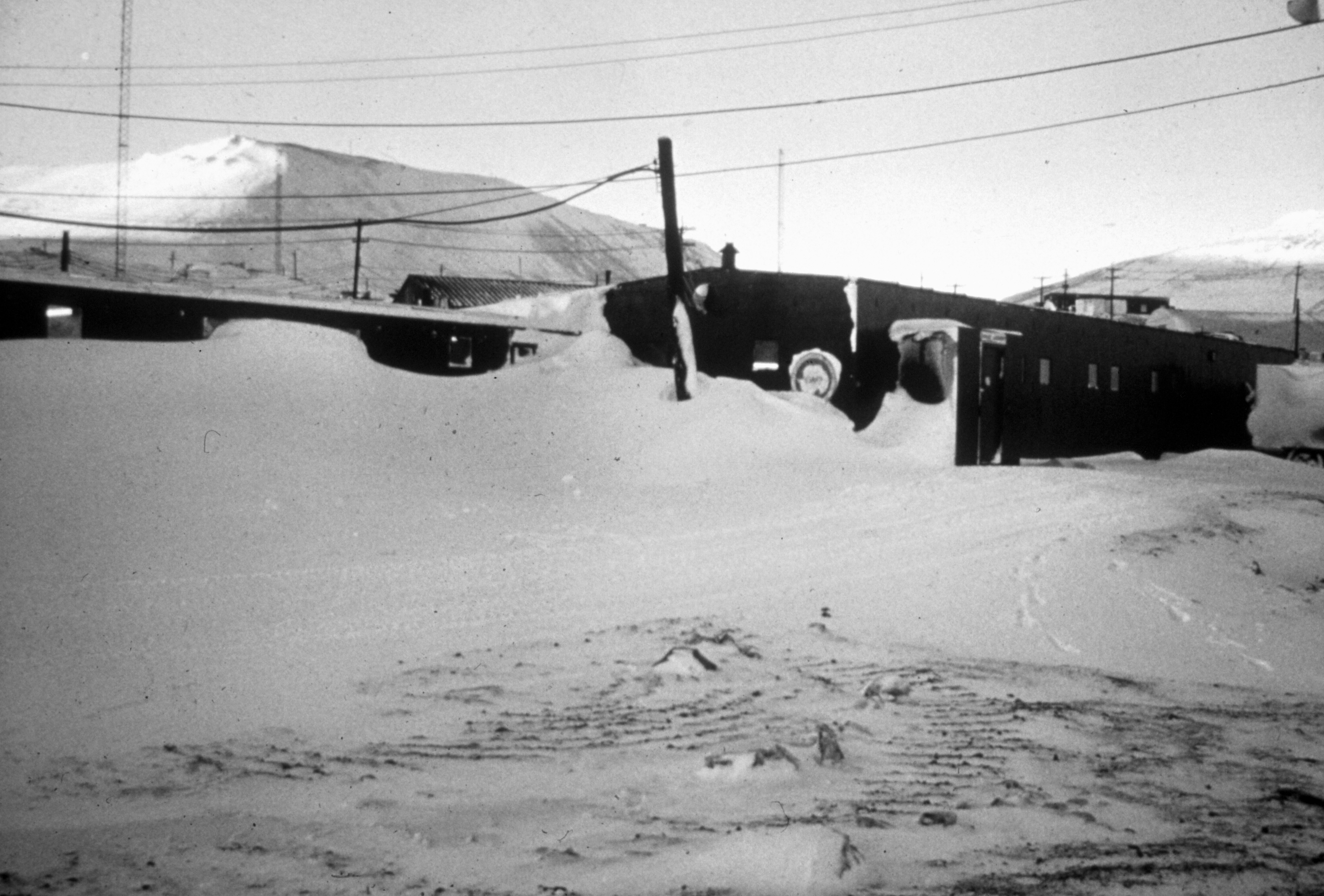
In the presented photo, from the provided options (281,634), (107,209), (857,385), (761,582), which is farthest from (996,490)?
(107,209)

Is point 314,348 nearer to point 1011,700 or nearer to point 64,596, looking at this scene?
point 64,596

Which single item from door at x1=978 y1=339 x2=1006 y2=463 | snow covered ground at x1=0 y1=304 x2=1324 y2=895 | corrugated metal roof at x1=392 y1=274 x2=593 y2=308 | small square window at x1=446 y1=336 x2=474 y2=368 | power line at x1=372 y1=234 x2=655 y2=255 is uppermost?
power line at x1=372 y1=234 x2=655 y2=255

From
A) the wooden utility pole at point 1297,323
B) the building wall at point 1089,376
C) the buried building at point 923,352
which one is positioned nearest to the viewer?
the buried building at point 923,352

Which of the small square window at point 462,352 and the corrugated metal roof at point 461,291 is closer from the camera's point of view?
the small square window at point 462,352

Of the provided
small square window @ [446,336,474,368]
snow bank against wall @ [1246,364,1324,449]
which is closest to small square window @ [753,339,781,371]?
small square window @ [446,336,474,368]

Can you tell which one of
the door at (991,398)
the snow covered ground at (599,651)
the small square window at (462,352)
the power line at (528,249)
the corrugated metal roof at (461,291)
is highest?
the power line at (528,249)

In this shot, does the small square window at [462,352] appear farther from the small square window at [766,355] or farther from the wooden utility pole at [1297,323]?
the wooden utility pole at [1297,323]

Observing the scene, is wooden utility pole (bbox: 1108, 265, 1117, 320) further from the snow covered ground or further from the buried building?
the snow covered ground

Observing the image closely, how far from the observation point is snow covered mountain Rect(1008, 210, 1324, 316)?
65.3 m

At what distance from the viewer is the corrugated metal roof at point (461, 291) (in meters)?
42.9

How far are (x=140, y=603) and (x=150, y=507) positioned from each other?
250 cm

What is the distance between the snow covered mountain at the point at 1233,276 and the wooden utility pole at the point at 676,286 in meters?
49.3

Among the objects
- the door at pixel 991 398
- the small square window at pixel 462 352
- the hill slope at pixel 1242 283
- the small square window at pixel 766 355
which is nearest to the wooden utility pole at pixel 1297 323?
the hill slope at pixel 1242 283

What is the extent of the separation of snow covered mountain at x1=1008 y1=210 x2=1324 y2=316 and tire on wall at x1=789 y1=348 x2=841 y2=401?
45.0 metres
